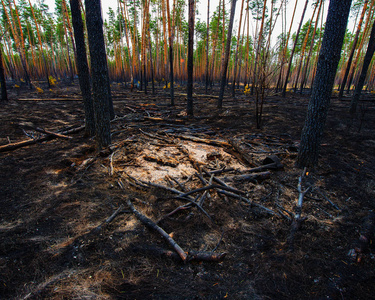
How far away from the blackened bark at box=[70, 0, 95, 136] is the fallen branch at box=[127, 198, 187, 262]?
4.55 metres

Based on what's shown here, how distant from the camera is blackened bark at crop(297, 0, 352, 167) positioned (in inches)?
147

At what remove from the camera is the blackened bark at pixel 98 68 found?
177 inches

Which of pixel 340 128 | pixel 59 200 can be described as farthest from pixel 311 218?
pixel 340 128

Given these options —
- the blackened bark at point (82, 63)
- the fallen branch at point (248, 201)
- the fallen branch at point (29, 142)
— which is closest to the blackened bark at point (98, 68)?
the blackened bark at point (82, 63)

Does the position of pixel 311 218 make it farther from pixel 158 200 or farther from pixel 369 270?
pixel 158 200

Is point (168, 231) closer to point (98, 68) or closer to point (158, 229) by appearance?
point (158, 229)

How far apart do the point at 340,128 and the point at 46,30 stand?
46123 mm

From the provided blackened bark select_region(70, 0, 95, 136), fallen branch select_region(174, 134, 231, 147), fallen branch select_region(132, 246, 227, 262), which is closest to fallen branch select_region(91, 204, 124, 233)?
fallen branch select_region(132, 246, 227, 262)

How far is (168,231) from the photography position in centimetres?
267

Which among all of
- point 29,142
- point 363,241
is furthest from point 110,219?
point 29,142

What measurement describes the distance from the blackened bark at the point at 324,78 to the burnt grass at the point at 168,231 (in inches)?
21.7

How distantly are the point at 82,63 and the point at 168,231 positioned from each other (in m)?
6.01

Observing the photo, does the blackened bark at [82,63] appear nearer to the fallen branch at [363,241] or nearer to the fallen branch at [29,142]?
the fallen branch at [29,142]

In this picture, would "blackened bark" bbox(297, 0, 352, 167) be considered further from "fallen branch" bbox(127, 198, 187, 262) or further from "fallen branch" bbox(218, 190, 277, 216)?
"fallen branch" bbox(127, 198, 187, 262)
